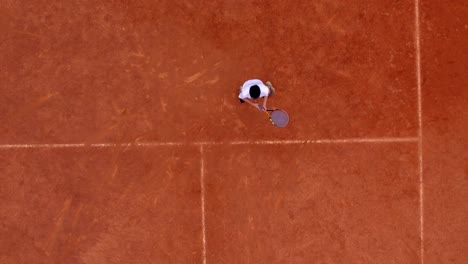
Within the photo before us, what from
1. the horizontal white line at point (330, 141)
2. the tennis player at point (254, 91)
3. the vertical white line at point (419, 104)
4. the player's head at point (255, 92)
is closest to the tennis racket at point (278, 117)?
the tennis player at point (254, 91)

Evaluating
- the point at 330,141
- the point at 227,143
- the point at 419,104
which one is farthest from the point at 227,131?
the point at 419,104

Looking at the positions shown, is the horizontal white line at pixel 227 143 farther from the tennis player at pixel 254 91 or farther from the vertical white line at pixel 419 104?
the tennis player at pixel 254 91

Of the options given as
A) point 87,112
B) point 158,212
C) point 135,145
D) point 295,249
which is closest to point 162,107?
point 135,145

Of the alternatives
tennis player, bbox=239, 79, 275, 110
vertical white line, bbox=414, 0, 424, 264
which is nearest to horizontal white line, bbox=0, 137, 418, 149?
vertical white line, bbox=414, 0, 424, 264

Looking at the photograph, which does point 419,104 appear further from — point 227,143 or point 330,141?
point 227,143

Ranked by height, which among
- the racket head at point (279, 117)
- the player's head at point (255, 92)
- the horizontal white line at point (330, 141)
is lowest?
the horizontal white line at point (330, 141)

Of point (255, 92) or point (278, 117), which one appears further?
point (278, 117)

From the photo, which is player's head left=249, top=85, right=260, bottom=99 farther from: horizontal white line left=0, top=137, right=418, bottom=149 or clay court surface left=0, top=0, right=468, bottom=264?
horizontal white line left=0, top=137, right=418, bottom=149
